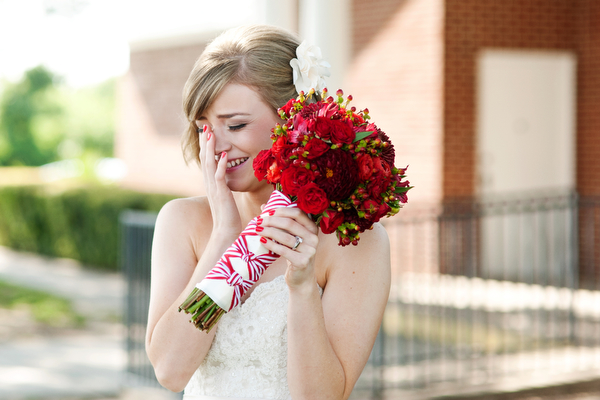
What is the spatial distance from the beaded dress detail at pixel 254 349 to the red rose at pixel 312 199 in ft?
2.04

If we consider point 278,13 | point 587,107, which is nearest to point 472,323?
point 278,13

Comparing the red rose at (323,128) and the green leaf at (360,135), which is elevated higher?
the red rose at (323,128)

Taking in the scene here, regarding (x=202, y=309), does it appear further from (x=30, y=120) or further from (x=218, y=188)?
(x=30, y=120)

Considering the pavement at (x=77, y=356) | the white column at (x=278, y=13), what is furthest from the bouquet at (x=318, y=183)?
the pavement at (x=77, y=356)

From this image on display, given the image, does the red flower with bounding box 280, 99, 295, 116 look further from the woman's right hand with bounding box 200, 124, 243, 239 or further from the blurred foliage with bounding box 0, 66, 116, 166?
the blurred foliage with bounding box 0, 66, 116, 166

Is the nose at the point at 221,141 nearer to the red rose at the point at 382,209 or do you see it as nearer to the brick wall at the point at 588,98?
the red rose at the point at 382,209

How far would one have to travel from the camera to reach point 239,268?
2.19 m

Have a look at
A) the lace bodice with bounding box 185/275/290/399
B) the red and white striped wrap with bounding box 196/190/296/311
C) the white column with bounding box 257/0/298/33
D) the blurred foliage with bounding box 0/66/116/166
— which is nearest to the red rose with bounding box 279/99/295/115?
the red and white striped wrap with bounding box 196/190/296/311

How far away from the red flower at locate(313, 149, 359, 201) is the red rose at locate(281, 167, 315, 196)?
30 mm

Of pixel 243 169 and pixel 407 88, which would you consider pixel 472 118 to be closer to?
pixel 407 88

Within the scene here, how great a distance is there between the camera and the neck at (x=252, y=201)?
273 cm

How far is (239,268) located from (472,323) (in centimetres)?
573

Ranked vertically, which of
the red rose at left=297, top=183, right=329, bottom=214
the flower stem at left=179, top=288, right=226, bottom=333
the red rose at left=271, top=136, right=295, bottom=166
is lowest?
the flower stem at left=179, top=288, right=226, bottom=333

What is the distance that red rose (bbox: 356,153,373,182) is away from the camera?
2.11 meters
